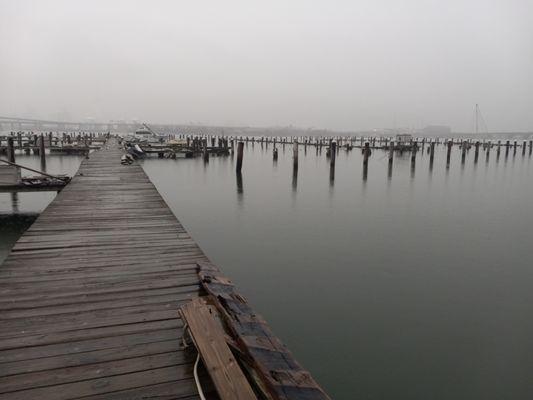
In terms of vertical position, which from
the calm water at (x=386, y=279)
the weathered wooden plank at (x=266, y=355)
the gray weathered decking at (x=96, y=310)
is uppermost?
the weathered wooden plank at (x=266, y=355)

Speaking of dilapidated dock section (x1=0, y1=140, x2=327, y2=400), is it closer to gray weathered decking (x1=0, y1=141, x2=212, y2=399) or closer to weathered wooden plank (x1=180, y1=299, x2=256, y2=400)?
gray weathered decking (x1=0, y1=141, x2=212, y2=399)

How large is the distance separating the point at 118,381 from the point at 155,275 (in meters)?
2.20

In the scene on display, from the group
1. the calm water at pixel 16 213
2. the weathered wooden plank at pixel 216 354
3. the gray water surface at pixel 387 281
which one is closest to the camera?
the weathered wooden plank at pixel 216 354

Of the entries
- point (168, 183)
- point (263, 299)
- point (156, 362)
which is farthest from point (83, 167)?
point (156, 362)

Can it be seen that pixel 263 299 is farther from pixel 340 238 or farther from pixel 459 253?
pixel 459 253

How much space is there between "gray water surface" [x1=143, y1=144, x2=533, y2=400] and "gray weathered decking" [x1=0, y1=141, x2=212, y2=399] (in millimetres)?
2712

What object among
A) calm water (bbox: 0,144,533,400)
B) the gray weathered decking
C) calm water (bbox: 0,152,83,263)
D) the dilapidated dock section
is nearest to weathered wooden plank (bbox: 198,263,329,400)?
the dilapidated dock section

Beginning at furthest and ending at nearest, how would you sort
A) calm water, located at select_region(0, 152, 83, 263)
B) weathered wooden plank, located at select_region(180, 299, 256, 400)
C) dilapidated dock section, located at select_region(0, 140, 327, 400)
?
calm water, located at select_region(0, 152, 83, 263) → dilapidated dock section, located at select_region(0, 140, 327, 400) → weathered wooden plank, located at select_region(180, 299, 256, 400)

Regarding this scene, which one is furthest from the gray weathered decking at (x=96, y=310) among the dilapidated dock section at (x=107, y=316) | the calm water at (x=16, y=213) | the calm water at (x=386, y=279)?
the calm water at (x=16, y=213)

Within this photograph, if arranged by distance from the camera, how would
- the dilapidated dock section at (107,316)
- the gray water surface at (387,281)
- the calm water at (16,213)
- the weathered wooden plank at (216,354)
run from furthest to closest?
the calm water at (16,213) → the gray water surface at (387,281) → the dilapidated dock section at (107,316) → the weathered wooden plank at (216,354)

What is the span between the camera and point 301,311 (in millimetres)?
7758

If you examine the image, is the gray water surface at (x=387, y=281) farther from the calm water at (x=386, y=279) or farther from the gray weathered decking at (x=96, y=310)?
the gray weathered decking at (x=96, y=310)

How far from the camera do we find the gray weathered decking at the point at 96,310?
2.81m

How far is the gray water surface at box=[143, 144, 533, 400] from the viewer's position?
6020mm
